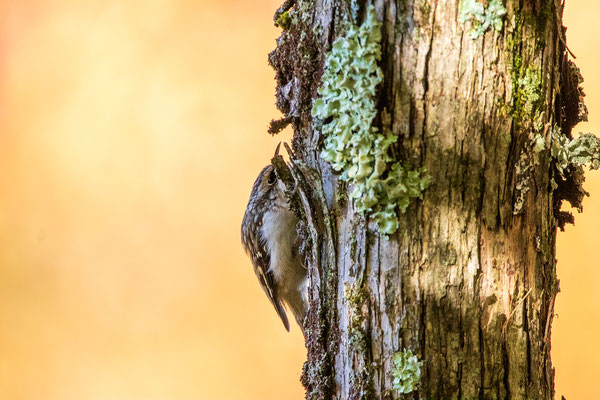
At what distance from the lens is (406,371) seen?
1185 millimetres

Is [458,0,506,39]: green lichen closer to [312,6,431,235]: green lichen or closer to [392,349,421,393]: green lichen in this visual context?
[312,6,431,235]: green lichen

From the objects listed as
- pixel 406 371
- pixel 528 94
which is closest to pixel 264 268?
pixel 406 371

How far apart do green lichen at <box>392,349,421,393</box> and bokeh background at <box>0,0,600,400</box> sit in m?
1.93

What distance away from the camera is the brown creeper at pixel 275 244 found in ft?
7.73

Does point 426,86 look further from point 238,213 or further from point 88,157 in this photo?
point 88,157

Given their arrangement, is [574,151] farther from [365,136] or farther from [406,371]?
[406,371]

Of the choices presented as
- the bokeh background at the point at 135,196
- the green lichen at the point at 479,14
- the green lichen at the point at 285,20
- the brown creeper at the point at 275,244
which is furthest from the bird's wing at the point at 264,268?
the green lichen at the point at 479,14

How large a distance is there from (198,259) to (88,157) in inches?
33.6

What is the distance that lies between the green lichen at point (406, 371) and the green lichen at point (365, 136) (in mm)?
251

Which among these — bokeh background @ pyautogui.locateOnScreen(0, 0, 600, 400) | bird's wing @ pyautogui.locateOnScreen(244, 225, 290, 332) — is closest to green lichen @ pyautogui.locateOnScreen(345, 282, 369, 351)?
bird's wing @ pyautogui.locateOnScreen(244, 225, 290, 332)

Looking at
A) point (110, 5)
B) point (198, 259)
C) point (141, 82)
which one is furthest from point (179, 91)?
point (198, 259)

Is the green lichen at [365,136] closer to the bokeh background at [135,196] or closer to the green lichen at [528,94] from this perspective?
the green lichen at [528,94]

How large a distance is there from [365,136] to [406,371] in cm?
48

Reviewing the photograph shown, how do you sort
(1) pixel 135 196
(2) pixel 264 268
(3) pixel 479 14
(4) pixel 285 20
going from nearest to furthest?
(3) pixel 479 14, (4) pixel 285 20, (2) pixel 264 268, (1) pixel 135 196
